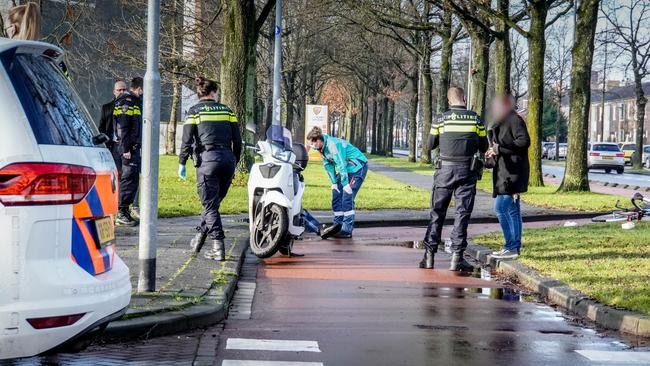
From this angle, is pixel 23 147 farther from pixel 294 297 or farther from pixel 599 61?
pixel 599 61

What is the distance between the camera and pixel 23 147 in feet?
15.2

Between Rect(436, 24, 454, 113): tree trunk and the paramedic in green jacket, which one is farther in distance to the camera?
Rect(436, 24, 454, 113): tree trunk

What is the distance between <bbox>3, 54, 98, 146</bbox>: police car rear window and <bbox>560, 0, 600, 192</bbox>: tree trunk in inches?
835

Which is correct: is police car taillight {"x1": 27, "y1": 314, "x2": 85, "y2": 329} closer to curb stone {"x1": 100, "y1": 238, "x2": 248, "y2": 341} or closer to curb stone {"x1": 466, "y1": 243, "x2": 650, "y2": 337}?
curb stone {"x1": 100, "y1": 238, "x2": 248, "y2": 341}

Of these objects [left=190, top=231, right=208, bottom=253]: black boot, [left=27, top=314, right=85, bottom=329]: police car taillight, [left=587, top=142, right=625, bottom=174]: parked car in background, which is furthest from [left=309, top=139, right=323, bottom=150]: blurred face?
[left=587, top=142, right=625, bottom=174]: parked car in background

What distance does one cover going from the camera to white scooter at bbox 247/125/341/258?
468 inches

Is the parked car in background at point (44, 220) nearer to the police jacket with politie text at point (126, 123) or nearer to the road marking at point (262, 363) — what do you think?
the road marking at point (262, 363)

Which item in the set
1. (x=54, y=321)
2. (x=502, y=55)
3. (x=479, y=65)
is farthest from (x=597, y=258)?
(x=479, y=65)

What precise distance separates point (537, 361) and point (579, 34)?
1994 cm

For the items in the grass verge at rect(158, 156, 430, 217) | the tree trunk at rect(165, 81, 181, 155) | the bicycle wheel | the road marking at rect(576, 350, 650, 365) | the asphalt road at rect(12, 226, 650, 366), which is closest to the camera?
the asphalt road at rect(12, 226, 650, 366)

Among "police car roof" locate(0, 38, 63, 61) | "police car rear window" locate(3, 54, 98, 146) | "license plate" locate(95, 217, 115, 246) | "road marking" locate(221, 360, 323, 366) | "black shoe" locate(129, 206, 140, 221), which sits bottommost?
"road marking" locate(221, 360, 323, 366)

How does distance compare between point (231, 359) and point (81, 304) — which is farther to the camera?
point (231, 359)

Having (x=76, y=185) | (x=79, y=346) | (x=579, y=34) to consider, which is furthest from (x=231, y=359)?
(x=579, y=34)

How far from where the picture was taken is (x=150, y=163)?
8.40 meters
